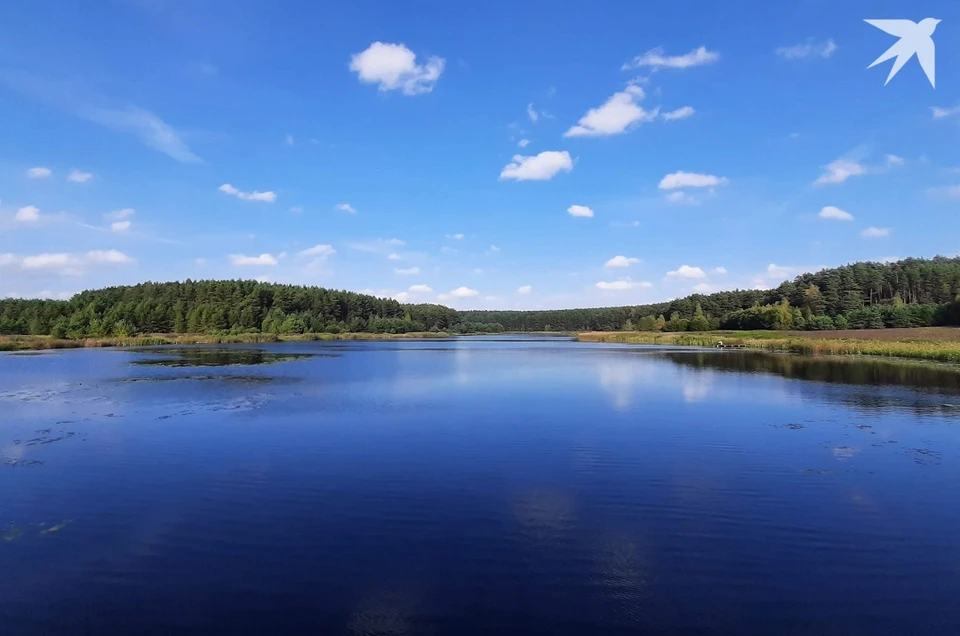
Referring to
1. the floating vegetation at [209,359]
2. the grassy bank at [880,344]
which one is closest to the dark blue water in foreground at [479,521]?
the floating vegetation at [209,359]

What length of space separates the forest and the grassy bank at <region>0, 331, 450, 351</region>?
5.76 m

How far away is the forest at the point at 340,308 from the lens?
7775 centimetres

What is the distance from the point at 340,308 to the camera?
399ft

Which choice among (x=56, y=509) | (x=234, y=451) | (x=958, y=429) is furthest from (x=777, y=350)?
(x=56, y=509)

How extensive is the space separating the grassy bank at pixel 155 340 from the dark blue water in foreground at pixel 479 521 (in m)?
49.2

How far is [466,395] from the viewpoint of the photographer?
73.4ft

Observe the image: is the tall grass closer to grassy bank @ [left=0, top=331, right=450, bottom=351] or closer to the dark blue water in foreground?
the dark blue water in foreground

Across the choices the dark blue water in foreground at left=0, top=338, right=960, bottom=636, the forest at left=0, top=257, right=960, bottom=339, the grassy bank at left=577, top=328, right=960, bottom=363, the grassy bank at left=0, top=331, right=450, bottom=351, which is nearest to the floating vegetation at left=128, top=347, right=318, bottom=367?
the grassy bank at left=0, top=331, right=450, bottom=351

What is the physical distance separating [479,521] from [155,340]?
72.8 meters

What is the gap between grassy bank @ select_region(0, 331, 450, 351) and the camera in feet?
185

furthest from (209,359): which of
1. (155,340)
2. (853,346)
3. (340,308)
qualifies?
(340,308)

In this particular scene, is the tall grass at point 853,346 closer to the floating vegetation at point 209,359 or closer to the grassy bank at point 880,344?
the grassy bank at point 880,344

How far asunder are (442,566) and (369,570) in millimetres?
852

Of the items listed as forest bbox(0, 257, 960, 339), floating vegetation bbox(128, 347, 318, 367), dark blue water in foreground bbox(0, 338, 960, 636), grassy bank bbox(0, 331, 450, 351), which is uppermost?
forest bbox(0, 257, 960, 339)
